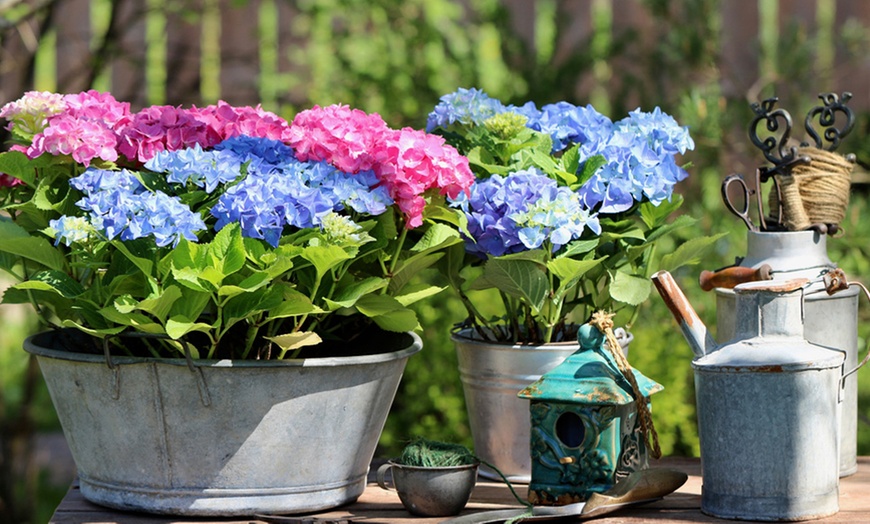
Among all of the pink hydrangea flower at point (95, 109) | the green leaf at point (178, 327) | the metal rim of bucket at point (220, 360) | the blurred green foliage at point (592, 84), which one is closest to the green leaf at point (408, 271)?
the metal rim of bucket at point (220, 360)

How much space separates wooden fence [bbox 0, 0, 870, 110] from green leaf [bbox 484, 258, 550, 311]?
1680 mm

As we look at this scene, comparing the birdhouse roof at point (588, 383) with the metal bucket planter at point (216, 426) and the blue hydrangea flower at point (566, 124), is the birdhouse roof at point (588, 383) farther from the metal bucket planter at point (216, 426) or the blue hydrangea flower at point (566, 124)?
the blue hydrangea flower at point (566, 124)

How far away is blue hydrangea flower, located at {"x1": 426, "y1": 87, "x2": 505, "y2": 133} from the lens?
1.72 meters

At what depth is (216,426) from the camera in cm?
142

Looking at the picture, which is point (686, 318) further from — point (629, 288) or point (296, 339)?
point (296, 339)

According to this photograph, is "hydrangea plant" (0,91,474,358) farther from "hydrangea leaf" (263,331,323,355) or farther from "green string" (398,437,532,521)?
"green string" (398,437,532,521)

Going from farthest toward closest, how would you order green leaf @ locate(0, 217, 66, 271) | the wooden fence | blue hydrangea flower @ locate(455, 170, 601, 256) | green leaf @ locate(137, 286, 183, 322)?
the wooden fence < blue hydrangea flower @ locate(455, 170, 601, 256) < green leaf @ locate(0, 217, 66, 271) < green leaf @ locate(137, 286, 183, 322)

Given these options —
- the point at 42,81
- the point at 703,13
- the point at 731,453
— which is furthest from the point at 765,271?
the point at 42,81

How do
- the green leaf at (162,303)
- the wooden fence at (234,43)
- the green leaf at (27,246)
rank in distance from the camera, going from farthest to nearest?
the wooden fence at (234,43)
the green leaf at (27,246)
the green leaf at (162,303)

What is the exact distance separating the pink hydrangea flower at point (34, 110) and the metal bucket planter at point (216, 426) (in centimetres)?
29

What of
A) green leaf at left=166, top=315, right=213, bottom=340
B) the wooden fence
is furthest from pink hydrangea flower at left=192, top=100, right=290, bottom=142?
the wooden fence

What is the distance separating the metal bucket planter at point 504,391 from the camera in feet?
5.38

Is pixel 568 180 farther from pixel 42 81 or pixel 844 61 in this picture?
pixel 42 81

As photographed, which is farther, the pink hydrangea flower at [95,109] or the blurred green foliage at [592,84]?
the blurred green foliage at [592,84]
